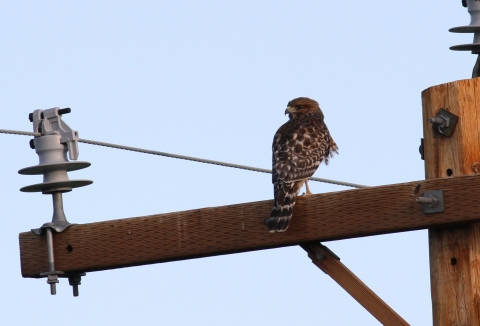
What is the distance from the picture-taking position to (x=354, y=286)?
429cm

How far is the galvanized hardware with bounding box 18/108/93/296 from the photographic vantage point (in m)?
5.04

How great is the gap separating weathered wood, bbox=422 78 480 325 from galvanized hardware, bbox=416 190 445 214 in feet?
0.27

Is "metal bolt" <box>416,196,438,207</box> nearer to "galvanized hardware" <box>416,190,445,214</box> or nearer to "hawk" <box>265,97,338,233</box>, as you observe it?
"galvanized hardware" <box>416,190,445,214</box>

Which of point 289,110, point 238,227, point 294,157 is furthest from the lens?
point 289,110

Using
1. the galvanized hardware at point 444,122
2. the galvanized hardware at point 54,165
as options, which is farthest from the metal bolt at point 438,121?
the galvanized hardware at point 54,165

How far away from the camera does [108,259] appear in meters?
4.91

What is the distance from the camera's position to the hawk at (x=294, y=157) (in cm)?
447

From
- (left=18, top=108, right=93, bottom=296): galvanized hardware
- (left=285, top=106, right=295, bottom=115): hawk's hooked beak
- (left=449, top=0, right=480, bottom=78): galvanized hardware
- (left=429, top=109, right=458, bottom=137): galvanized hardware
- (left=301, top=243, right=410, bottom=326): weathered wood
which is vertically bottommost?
(left=301, top=243, right=410, bottom=326): weathered wood

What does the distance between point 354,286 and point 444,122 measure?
0.77 metres

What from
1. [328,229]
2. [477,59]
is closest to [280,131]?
[477,59]

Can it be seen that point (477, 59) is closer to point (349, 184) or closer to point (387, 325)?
point (349, 184)

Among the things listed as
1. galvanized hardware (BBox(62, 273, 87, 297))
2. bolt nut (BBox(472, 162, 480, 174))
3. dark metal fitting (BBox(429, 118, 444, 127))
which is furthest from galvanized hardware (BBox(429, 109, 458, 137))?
galvanized hardware (BBox(62, 273, 87, 297))

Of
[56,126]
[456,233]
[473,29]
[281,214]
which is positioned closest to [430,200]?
[456,233]

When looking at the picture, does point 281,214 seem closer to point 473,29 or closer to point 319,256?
point 319,256
